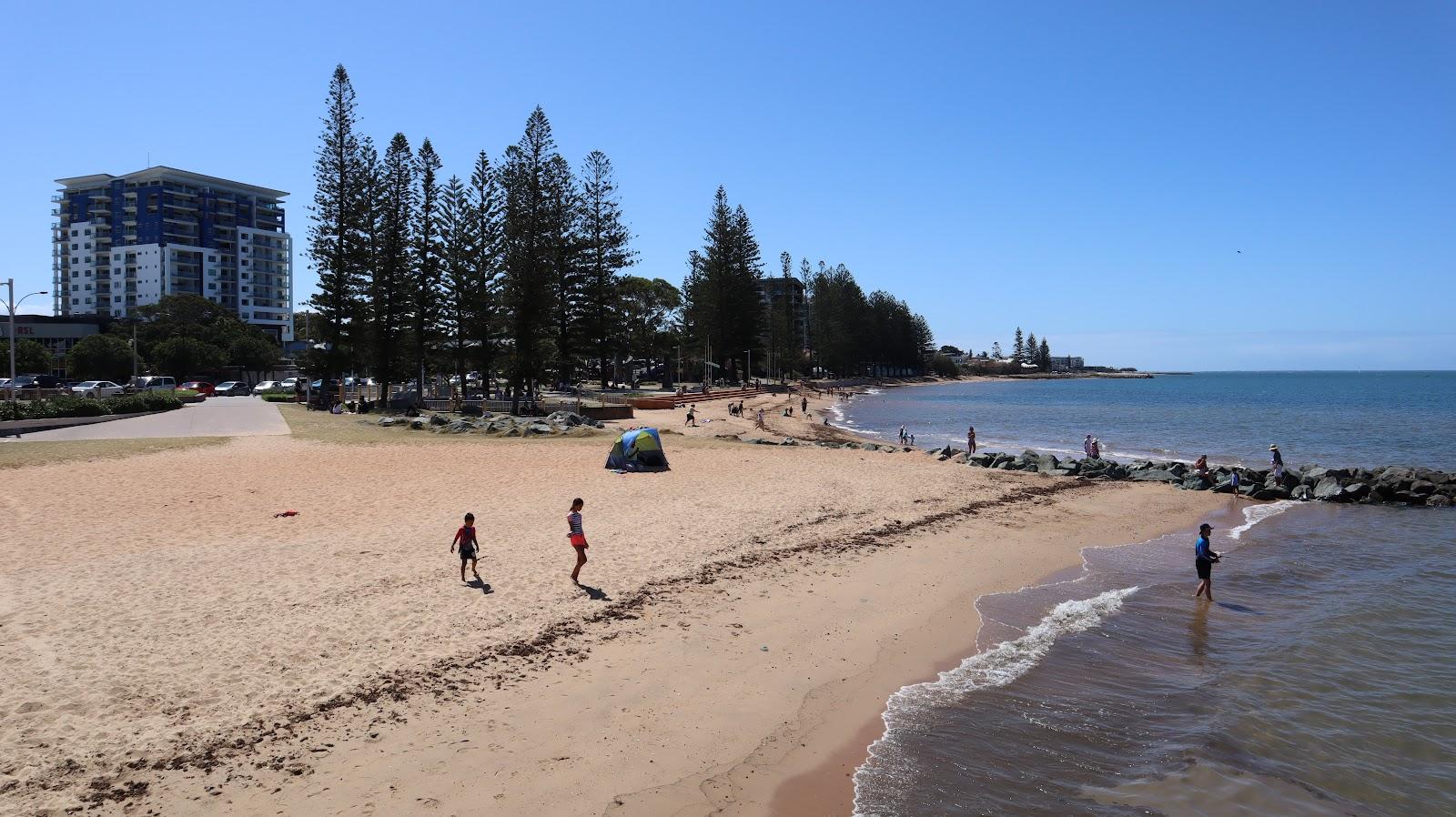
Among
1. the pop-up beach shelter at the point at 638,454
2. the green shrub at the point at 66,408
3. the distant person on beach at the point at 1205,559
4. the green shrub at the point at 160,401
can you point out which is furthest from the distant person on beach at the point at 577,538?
the green shrub at the point at 160,401

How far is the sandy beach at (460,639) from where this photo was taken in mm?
5109

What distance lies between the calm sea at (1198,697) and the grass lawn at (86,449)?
64.0 feet

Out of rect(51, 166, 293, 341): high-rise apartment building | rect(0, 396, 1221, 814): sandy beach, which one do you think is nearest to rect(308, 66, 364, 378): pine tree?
rect(0, 396, 1221, 814): sandy beach

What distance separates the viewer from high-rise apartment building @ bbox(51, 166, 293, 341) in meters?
105

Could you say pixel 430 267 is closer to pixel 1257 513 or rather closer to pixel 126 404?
pixel 126 404

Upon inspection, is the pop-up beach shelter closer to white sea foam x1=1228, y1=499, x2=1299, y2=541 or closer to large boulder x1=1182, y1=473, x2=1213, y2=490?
white sea foam x1=1228, y1=499, x2=1299, y2=541

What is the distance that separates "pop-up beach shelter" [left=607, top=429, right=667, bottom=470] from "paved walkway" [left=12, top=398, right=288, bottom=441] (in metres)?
12.8

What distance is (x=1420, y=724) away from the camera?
7031 millimetres

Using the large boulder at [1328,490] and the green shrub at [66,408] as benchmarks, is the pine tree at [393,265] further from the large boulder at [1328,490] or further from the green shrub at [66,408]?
the large boulder at [1328,490]

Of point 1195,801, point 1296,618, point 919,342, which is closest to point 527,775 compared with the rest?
point 1195,801

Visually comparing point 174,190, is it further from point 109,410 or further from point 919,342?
point 919,342

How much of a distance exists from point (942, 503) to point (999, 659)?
8.74 m

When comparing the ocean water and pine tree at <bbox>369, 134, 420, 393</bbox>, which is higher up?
pine tree at <bbox>369, 134, 420, 393</bbox>

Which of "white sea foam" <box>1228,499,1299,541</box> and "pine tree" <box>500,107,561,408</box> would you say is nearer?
"white sea foam" <box>1228,499,1299,541</box>
